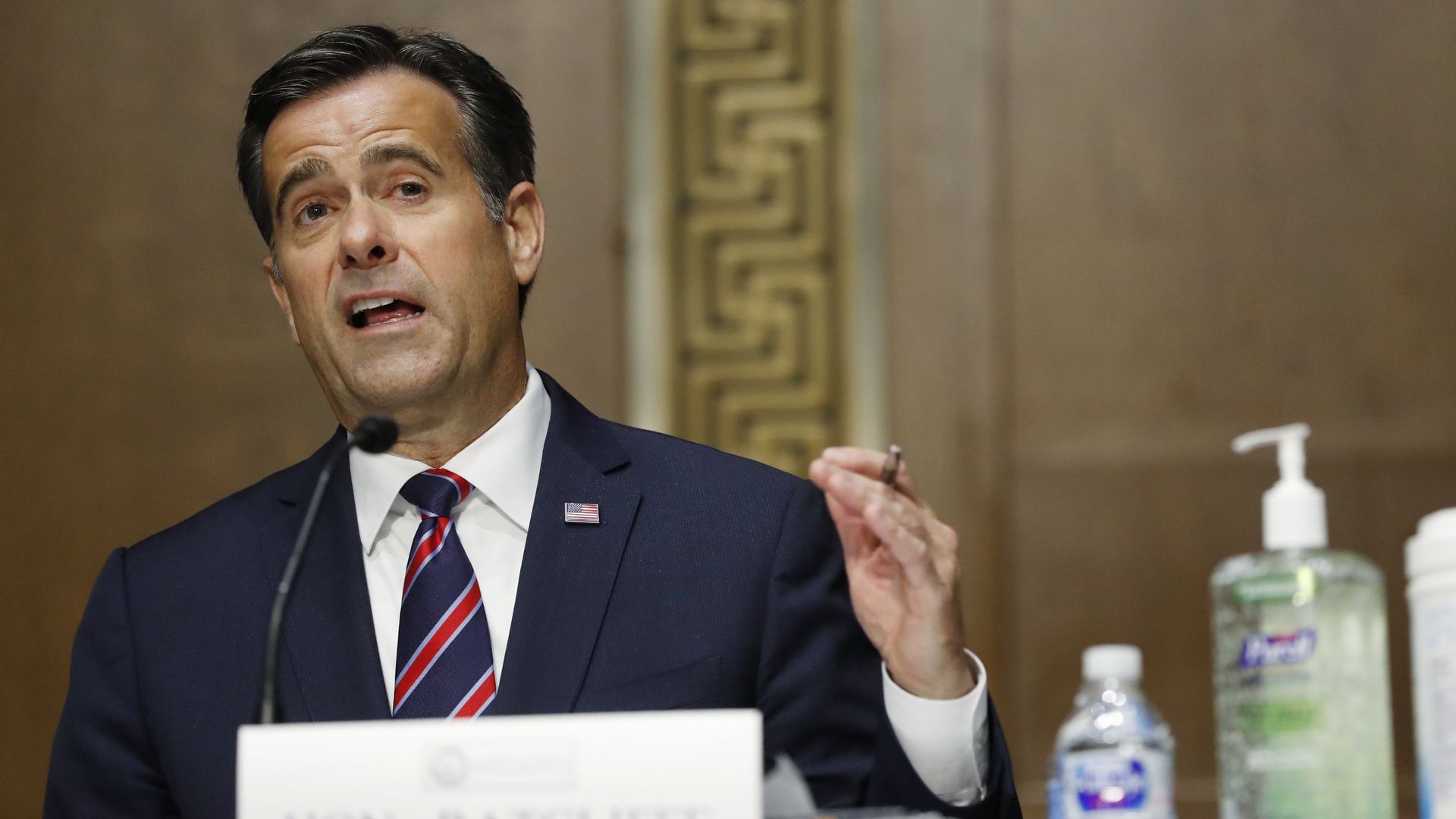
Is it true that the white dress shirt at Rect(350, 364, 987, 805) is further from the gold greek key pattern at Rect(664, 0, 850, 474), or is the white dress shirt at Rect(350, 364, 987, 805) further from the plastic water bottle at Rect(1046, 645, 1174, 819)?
the gold greek key pattern at Rect(664, 0, 850, 474)

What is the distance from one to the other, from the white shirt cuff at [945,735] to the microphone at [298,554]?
452 mm

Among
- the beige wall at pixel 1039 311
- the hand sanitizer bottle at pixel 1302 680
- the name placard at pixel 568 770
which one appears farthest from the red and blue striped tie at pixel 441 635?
the beige wall at pixel 1039 311

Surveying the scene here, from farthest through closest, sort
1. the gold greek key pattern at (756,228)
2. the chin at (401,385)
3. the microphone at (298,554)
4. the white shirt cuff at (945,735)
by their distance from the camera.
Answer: the gold greek key pattern at (756,228), the chin at (401,385), the white shirt cuff at (945,735), the microphone at (298,554)

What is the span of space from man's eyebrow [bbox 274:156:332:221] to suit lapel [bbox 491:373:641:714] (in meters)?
0.38

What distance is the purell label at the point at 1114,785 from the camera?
102 centimetres

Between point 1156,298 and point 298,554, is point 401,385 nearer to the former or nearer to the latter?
point 298,554

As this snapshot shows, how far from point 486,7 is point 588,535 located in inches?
77.6

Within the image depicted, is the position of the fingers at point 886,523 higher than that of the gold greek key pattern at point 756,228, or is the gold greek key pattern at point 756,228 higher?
the gold greek key pattern at point 756,228

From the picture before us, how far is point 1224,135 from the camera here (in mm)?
3209

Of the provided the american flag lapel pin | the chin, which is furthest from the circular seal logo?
the chin

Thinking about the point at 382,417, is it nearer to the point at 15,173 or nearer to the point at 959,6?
the point at 959,6

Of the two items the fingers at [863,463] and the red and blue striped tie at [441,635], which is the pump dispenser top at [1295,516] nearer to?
the fingers at [863,463]

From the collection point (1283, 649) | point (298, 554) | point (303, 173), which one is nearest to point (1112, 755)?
point (1283, 649)

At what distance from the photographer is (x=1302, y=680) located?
3.25 feet
